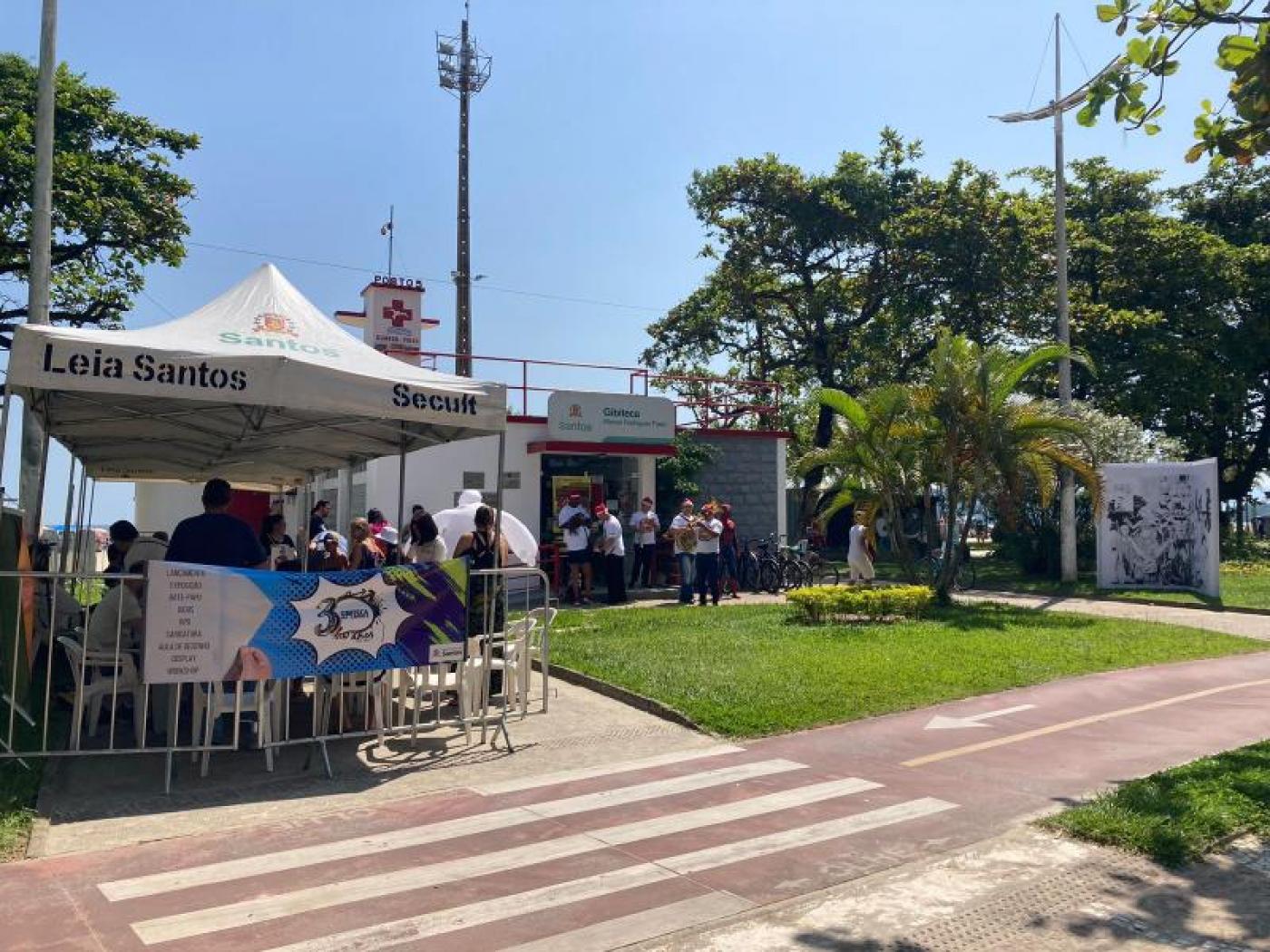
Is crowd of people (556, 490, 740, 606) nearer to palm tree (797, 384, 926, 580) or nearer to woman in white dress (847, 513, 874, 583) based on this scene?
palm tree (797, 384, 926, 580)

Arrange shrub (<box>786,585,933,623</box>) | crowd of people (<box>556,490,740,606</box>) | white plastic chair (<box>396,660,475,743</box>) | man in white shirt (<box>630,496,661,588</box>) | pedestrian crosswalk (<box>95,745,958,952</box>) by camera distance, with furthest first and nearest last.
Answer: man in white shirt (<box>630,496,661,588</box>)
crowd of people (<box>556,490,740,606</box>)
shrub (<box>786,585,933,623</box>)
white plastic chair (<box>396,660,475,743</box>)
pedestrian crosswalk (<box>95,745,958,952</box>)

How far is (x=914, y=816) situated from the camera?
632 centimetres

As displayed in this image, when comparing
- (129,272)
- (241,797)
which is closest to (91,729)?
(241,797)

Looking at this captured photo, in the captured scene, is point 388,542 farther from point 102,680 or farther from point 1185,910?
point 1185,910

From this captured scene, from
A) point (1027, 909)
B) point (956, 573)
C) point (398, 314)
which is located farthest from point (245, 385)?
point (398, 314)

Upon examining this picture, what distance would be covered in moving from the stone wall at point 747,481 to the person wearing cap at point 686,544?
426cm

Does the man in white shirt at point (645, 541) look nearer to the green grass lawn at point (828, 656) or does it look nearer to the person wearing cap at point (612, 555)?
the person wearing cap at point (612, 555)

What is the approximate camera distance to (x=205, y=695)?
288 inches

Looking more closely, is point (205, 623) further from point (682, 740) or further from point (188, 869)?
point (682, 740)

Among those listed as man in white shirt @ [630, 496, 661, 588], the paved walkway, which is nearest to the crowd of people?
man in white shirt @ [630, 496, 661, 588]

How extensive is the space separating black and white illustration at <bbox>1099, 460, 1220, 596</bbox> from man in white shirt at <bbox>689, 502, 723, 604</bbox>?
Result: 8.18 m

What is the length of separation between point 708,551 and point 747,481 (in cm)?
532

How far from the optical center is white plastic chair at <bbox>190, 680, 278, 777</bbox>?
6.88m

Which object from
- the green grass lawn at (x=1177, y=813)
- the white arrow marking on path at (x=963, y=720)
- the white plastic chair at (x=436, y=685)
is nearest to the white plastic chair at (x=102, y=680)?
the white plastic chair at (x=436, y=685)
